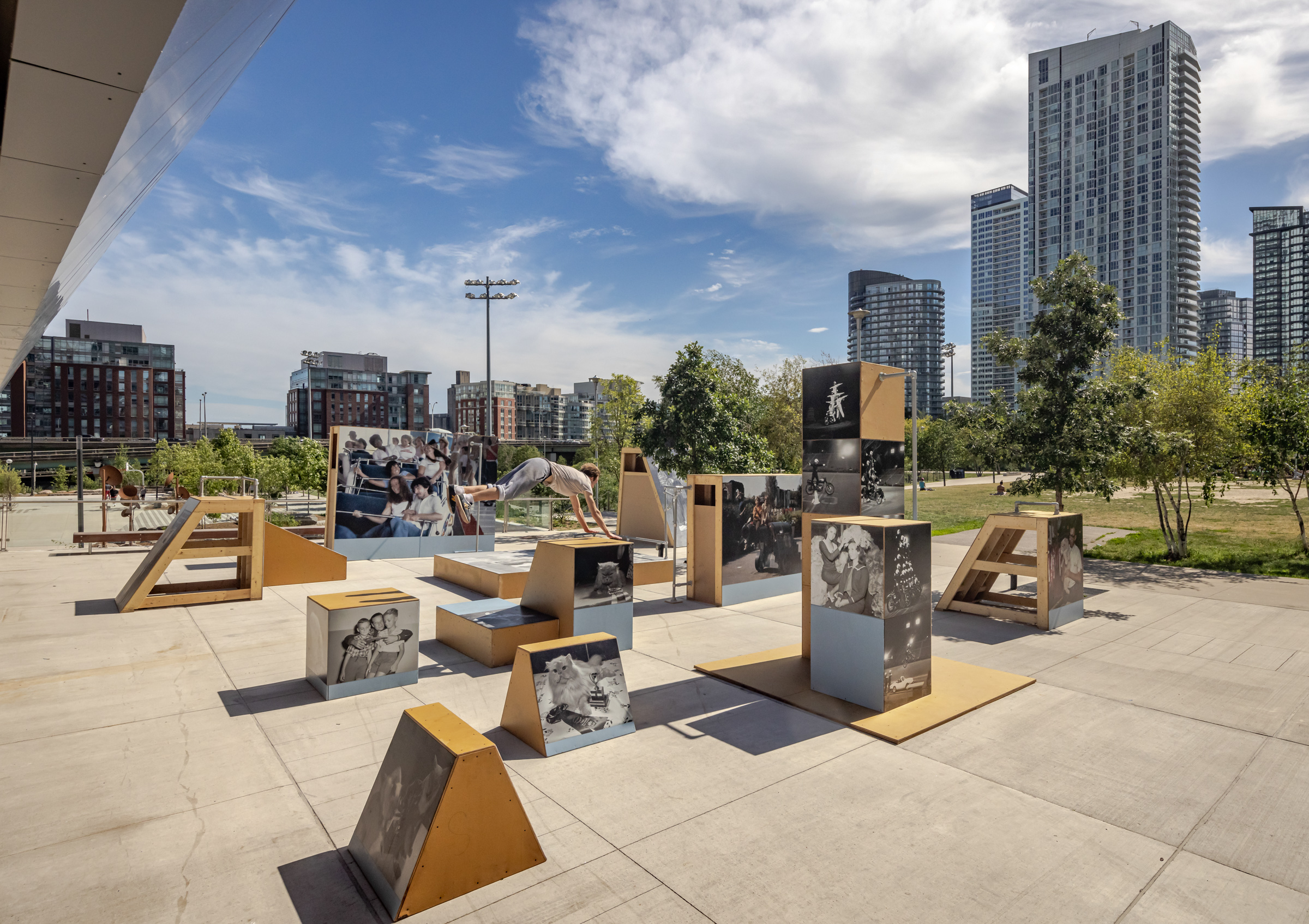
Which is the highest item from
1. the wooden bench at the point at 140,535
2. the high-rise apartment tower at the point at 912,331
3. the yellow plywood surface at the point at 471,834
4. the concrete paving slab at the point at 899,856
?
the high-rise apartment tower at the point at 912,331

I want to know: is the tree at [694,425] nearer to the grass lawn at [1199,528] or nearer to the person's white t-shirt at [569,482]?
the person's white t-shirt at [569,482]

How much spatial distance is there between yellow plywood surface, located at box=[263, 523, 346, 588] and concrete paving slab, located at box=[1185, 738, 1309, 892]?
15.2 meters

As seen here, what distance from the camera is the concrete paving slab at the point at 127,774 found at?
4.86 m

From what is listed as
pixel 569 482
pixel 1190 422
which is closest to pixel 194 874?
pixel 569 482

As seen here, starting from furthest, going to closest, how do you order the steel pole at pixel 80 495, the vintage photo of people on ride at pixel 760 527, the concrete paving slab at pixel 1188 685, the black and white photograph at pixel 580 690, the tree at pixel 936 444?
the tree at pixel 936 444, the steel pole at pixel 80 495, the vintage photo of people on ride at pixel 760 527, the concrete paving slab at pixel 1188 685, the black and white photograph at pixel 580 690

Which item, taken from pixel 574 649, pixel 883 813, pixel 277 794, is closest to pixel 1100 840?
pixel 883 813

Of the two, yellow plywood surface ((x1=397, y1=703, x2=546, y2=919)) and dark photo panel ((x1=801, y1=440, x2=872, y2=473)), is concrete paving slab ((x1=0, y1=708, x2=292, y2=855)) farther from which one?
dark photo panel ((x1=801, y1=440, x2=872, y2=473))

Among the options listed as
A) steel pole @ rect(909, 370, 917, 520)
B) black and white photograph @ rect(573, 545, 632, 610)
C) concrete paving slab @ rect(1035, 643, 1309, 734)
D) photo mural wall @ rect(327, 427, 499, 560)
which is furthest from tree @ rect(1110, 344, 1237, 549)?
photo mural wall @ rect(327, 427, 499, 560)

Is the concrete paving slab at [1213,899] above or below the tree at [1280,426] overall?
below

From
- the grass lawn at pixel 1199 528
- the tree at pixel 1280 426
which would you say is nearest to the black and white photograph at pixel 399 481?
the grass lawn at pixel 1199 528

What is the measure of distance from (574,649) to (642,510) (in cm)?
1394

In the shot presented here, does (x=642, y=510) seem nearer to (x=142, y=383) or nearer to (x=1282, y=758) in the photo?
(x=1282, y=758)

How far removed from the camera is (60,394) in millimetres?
97500

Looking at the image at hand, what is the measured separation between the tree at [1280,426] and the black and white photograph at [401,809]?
19.8 m
